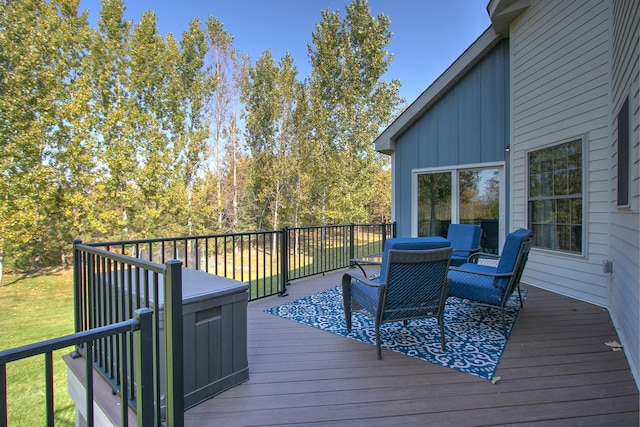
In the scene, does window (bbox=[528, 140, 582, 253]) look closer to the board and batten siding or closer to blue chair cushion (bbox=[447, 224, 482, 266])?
the board and batten siding

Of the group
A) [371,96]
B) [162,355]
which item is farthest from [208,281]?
[371,96]

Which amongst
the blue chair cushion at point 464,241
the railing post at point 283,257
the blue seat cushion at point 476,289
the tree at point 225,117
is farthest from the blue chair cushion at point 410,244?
the tree at point 225,117

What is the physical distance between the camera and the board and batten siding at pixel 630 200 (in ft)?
7.48

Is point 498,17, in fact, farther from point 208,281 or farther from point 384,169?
point 384,169

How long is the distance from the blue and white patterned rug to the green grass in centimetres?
323

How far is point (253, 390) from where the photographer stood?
6.67 feet

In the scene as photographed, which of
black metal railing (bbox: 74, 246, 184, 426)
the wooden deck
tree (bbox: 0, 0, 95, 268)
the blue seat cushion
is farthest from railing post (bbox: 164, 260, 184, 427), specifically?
tree (bbox: 0, 0, 95, 268)

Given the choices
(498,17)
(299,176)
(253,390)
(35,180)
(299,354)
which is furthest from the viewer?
(299,176)

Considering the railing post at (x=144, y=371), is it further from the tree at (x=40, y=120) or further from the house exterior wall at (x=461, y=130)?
the tree at (x=40, y=120)

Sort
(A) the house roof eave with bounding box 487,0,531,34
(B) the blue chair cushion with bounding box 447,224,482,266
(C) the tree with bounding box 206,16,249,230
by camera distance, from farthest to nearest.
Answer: (C) the tree with bounding box 206,16,249,230
(A) the house roof eave with bounding box 487,0,531,34
(B) the blue chair cushion with bounding box 447,224,482,266

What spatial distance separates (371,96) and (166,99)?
28.3ft

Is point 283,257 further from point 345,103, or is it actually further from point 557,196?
point 345,103

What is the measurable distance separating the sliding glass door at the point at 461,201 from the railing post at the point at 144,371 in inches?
231

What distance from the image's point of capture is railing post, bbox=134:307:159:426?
1.15 metres
